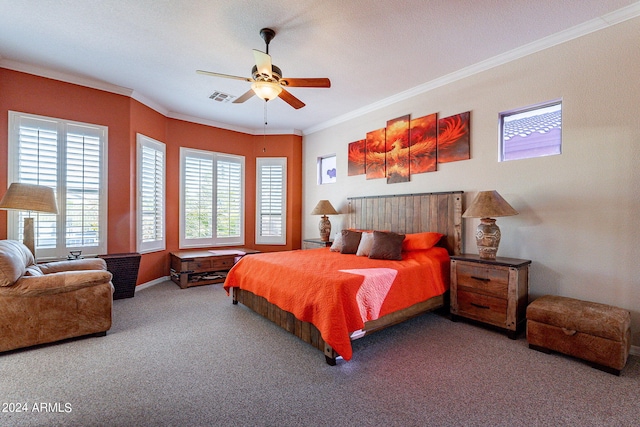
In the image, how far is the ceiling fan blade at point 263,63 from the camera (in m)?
2.39

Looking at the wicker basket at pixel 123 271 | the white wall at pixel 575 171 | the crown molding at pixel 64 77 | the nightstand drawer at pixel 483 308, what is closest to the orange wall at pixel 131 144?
the crown molding at pixel 64 77

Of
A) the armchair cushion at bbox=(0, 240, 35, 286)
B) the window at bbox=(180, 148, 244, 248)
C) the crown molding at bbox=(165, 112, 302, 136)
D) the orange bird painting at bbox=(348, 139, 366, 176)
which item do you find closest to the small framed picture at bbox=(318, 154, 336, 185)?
the orange bird painting at bbox=(348, 139, 366, 176)

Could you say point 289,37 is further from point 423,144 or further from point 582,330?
point 582,330

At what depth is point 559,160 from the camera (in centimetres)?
283

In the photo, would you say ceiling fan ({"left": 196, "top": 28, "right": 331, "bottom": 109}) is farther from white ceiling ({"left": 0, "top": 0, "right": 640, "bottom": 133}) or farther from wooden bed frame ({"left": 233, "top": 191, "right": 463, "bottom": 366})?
wooden bed frame ({"left": 233, "top": 191, "right": 463, "bottom": 366})

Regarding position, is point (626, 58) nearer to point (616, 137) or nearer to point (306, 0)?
point (616, 137)

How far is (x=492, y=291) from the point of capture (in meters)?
2.84

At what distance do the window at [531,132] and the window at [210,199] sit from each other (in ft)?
15.2

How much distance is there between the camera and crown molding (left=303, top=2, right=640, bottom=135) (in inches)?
97.7

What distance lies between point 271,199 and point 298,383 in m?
A: 4.39

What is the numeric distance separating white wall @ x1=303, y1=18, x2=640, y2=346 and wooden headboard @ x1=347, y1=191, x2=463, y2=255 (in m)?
0.16

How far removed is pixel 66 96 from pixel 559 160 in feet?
19.5

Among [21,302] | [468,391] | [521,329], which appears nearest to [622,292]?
[521,329]

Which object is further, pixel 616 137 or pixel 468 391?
pixel 616 137
